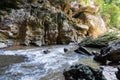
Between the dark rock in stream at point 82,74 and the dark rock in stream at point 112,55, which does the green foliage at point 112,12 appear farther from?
the dark rock in stream at point 82,74

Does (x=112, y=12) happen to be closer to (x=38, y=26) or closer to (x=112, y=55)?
(x=38, y=26)

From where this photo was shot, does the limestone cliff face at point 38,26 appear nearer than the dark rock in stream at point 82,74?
No

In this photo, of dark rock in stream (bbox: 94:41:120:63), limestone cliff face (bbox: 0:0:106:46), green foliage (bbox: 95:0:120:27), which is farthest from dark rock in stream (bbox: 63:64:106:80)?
green foliage (bbox: 95:0:120:27)

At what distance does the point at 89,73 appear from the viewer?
8508 mm

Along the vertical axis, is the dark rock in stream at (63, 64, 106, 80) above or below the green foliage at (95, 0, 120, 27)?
above

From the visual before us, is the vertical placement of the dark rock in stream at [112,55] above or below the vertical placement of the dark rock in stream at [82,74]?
below

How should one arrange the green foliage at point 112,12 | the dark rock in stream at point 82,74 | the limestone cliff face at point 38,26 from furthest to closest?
the green foliage at point 112,12 → the limestone cliff face at point 38,26 → the dark rock in stream at point 82,74

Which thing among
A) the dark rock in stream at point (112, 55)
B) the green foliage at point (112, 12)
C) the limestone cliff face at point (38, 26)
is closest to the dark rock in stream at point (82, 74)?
the dark rock in stream at point (112, 55)

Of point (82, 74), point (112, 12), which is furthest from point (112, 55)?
point (112, 12)

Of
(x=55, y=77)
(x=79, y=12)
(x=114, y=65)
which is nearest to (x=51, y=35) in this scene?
(x=79, y=12)

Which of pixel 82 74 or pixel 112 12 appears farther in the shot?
pixel 112 12

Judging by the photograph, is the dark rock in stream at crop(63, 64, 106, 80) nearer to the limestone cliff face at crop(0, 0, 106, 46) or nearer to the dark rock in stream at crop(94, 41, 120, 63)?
the dark rock in stream at crop(94, 41, 120, 63)

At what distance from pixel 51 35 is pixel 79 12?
1053 cm

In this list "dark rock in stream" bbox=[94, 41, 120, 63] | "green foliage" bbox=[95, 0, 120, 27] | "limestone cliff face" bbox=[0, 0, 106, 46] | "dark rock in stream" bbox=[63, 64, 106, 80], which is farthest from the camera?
"green foliage" bbox=[95, 0, 120, 27]
